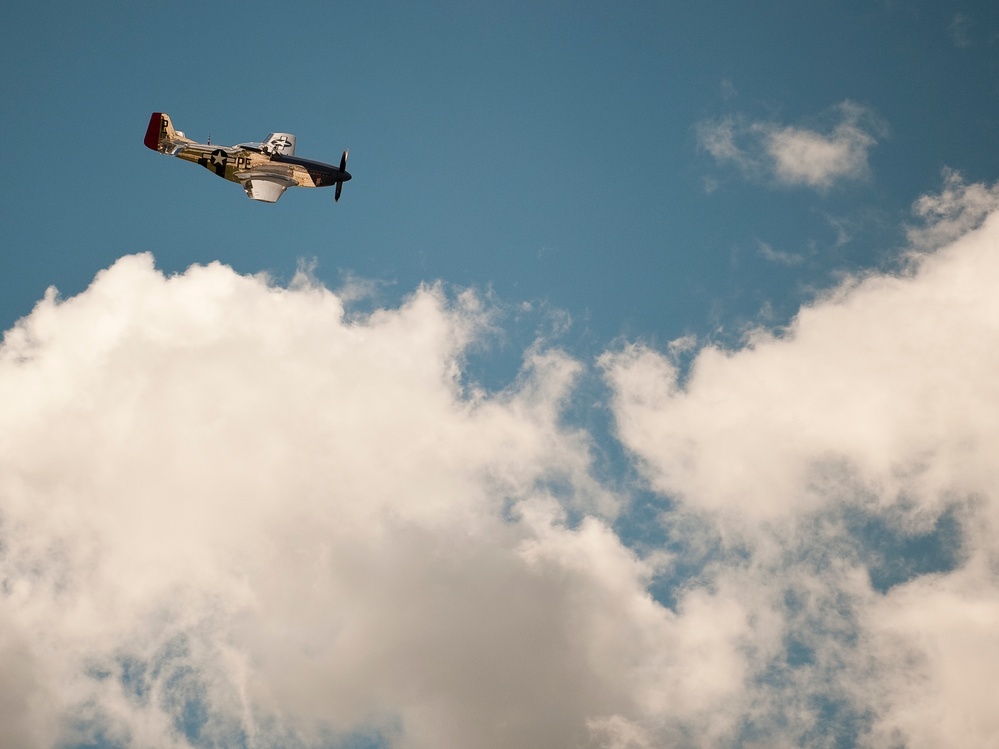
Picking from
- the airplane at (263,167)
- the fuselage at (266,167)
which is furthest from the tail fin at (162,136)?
the fuselage at (266,167)

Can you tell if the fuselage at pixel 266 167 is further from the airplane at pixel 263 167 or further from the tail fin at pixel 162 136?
the tail fin at pixel 162 136

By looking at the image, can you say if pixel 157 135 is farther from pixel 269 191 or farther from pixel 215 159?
pixel 269 191

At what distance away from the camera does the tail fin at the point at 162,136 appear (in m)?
111

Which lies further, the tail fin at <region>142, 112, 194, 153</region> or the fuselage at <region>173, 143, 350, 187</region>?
the tail fin at <region>142, 112, 194, 153</region>

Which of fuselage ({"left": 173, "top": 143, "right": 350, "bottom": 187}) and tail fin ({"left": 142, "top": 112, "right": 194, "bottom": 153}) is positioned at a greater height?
tail fin ({"left": 142, "top": 112, "right": 194, "bottom": 153})

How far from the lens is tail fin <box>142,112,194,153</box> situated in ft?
366

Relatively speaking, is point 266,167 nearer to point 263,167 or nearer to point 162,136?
point 263,167

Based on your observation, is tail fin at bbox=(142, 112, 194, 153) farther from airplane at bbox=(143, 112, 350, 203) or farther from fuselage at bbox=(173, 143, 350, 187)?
fuselage at bbox=(173, 143, 350, 187)

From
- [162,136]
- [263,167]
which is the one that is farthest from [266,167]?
[162,136]

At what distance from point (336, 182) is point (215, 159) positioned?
15615mm

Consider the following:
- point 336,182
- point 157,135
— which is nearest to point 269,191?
point 336,182

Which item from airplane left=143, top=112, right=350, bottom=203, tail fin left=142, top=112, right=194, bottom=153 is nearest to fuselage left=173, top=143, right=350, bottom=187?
airplane left=143, top=112, right=350, bottom=203

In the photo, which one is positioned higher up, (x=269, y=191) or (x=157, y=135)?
(x=157, y=135)

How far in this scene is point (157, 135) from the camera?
112 meters
